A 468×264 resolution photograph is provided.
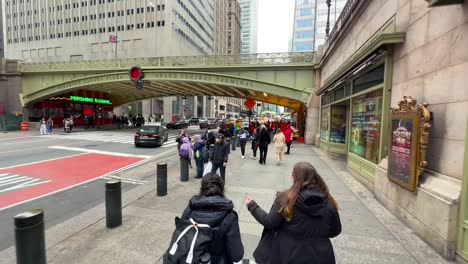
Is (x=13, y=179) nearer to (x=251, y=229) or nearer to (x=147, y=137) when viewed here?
(x=251, y=229)

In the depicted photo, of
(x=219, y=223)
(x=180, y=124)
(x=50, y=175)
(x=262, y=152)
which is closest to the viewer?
(x=219, y=223)

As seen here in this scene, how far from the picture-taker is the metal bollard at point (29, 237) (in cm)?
278

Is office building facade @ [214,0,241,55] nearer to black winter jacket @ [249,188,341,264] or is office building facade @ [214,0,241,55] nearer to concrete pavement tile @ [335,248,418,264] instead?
concrete pavement tile @ [335,248,418,264]

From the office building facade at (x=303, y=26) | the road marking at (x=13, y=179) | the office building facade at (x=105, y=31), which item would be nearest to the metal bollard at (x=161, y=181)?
the road marking at (x=13, y=179)

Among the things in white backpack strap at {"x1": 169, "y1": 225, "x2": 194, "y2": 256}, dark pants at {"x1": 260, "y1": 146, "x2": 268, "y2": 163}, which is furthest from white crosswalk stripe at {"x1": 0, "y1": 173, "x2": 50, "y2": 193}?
dark pants at {"x1": 260, "y1": 146, "x2": 268, "y2": 163}

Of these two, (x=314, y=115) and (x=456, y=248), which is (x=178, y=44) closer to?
(x=314, y=115)

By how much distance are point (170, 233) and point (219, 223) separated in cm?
253

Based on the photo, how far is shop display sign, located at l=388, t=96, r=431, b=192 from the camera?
169 inches

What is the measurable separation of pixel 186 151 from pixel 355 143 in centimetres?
571

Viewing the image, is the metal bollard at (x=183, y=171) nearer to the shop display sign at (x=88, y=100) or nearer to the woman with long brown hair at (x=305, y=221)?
the woman with long brown hair at (x=305, y=221)

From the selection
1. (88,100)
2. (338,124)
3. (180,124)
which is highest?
(88,100)

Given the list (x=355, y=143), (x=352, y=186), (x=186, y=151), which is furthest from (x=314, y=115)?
(x=186, y=151)

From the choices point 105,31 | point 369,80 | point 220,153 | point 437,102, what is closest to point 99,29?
point 105,31

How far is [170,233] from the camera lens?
4332 mm
